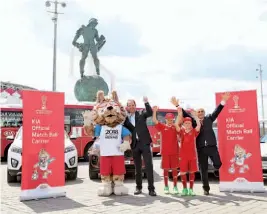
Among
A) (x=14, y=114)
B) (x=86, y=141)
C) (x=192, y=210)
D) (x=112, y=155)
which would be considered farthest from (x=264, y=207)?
(x=14, y=114)

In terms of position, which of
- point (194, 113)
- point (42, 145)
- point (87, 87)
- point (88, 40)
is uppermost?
point (88, 40)

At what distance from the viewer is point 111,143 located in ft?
24.3

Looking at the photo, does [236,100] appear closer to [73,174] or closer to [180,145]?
[180,145]

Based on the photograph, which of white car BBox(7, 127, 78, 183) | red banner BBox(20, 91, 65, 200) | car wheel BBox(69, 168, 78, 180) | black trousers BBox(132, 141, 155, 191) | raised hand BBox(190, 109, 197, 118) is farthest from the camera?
car wheel BBox(69, 168, 78, 180)

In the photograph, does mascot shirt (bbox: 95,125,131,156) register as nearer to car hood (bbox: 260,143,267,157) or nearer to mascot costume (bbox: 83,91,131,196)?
mascot costume (bbox: 83,91,131,196)

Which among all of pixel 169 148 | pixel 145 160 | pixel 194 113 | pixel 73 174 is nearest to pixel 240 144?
pixel 194 113

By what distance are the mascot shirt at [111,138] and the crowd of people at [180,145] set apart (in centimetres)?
27

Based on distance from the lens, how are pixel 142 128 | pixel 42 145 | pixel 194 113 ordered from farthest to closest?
1. pixel 194 113
2. pixel 142 128
3. pixel 42 145

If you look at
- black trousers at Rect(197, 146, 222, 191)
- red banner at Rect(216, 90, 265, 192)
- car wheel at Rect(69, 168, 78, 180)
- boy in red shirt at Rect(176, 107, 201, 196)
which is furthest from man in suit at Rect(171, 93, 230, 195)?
car wheel at Rect(69, 168, 78, 180)

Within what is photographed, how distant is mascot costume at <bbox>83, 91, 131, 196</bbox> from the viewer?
7.36m

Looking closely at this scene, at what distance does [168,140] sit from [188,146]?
1.52 ft

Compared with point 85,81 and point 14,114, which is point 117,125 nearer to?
point 14,114

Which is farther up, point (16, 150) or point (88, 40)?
point (88, 40)

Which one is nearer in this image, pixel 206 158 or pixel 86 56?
pixel 206 158
